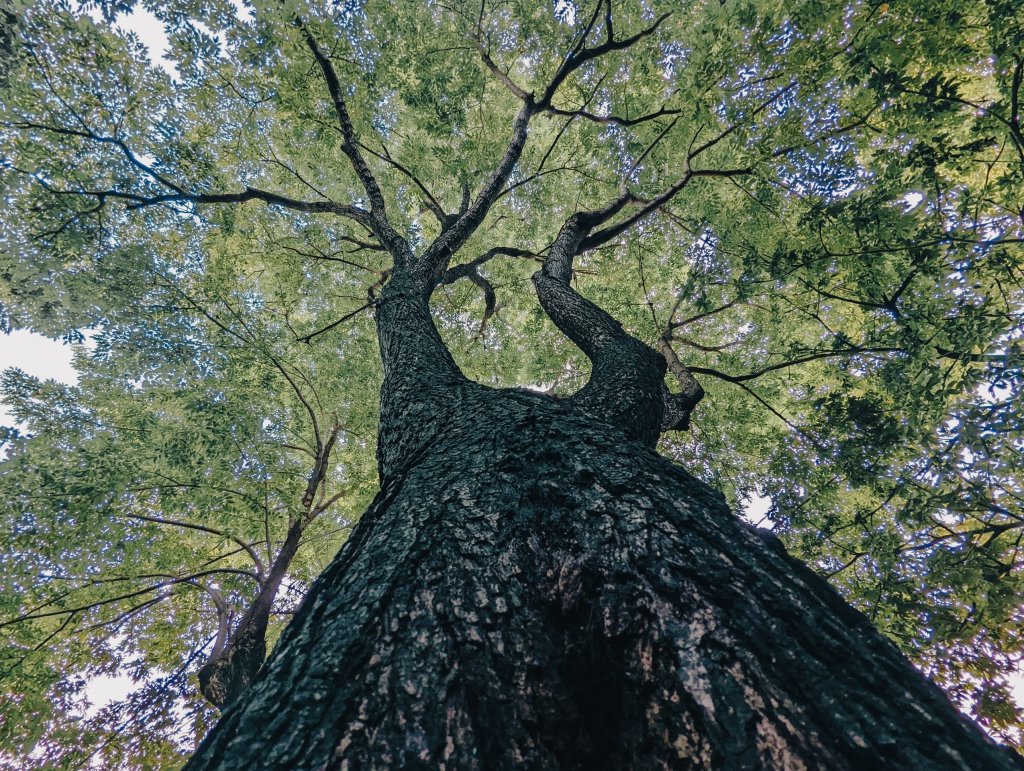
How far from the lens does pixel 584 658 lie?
1.19m

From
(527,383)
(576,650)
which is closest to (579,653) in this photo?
(576,650)

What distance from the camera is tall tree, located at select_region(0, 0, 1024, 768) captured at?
3.55 feet

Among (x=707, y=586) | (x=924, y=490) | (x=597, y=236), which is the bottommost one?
(x=707, y=586)

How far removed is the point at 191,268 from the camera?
6.95 meters

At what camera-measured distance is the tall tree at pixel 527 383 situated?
42.6 inches

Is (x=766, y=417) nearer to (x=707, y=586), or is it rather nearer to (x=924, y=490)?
(x=924, y=490)

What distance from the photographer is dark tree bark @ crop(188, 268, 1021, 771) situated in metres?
0.90

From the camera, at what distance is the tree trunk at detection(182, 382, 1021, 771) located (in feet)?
2.93

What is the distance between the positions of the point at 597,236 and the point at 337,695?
5.79 metres

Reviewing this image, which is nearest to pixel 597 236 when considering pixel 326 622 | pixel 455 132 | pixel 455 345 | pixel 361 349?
pixel 455 132

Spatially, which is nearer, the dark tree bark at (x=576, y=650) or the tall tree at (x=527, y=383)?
the dark tree bark at (x=576, y=650)

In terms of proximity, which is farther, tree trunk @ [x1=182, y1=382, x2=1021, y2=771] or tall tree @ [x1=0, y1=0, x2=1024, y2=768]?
tall tree @ [x1=0, y1=0, x2=1024, y2=768]

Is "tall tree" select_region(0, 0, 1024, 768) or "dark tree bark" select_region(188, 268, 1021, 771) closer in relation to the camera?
"dark tree bark" select_region(188, 268, 1021, 771)

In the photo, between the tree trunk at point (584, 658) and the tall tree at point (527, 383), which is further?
the tall tree at point (527, 383)
